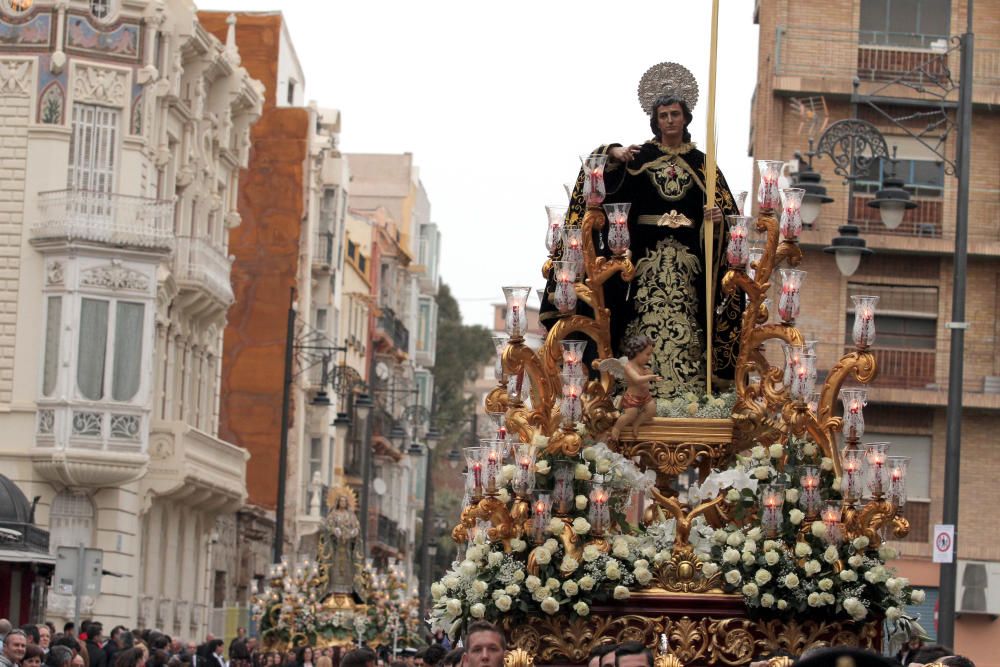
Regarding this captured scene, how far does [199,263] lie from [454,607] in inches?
1277

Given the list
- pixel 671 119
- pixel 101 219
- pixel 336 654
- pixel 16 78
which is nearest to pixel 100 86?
pixel 16 78

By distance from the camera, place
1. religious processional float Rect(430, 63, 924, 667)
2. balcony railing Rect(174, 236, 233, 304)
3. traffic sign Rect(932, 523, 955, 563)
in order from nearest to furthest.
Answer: religious processional float Rect(430, 63, 924, 667)
traffic sign Rect(932, 523, 955, 563)
balcony railing Rect(174, 236, 233, 304)

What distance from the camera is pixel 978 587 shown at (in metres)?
39.9

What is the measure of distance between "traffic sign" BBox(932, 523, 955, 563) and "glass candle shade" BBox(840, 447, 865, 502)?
8.49 m

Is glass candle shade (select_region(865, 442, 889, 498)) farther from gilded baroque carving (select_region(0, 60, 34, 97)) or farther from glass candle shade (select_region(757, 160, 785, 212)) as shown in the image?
gilded baroque carving (select_region(0, 60, 34, 97))

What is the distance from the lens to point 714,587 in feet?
41.5

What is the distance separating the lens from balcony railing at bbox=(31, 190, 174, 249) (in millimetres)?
39406

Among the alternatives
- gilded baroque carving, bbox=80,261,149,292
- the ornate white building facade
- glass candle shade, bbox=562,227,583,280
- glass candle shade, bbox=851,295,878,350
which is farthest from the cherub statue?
gilded baroque carving, bbox=80,261,149,292

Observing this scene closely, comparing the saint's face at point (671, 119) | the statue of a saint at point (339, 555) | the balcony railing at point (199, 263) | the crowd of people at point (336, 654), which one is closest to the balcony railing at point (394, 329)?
the balcony railing at point (199, 263)

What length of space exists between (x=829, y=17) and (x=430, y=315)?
56540 millimetres

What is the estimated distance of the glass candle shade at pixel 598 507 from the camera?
12532mm

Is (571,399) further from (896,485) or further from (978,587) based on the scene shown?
(978,587)

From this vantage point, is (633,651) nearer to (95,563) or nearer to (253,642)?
(95,563)

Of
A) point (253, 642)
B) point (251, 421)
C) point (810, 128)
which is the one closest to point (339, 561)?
point (253, 642)
